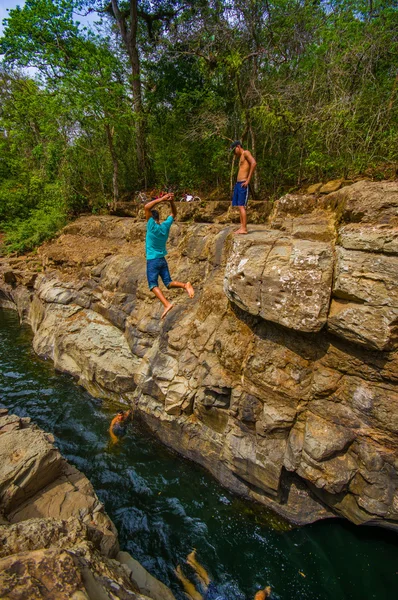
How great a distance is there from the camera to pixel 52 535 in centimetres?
261

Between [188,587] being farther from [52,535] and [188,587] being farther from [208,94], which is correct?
[208,94]

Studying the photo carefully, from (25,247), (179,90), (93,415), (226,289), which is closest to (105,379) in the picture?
(93,415)

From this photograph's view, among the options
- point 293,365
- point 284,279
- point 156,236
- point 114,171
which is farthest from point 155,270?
point 114,171

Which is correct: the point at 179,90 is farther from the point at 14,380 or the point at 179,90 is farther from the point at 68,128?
the point at 14,380

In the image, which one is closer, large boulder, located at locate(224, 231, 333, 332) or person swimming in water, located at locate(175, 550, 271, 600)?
person swimming in water, located at locate(175, 550, 271, 600)

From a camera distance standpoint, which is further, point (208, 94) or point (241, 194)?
point (208, 94)

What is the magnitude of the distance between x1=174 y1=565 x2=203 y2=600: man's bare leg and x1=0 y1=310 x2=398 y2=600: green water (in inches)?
3.3

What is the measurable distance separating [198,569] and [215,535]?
50cm

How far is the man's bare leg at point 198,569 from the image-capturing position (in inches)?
147

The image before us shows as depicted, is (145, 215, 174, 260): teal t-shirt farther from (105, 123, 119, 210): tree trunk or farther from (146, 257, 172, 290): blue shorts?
(105, 123, 119, 210): tree trunk

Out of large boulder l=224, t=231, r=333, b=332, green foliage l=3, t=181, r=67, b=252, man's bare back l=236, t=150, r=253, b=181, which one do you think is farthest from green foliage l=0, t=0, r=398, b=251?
large boulder l=224, t=231, r=333, b=332

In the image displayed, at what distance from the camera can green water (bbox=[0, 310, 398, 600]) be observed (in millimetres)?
3764

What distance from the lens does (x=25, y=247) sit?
13.7m

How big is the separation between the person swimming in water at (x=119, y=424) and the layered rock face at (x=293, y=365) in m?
0.34
